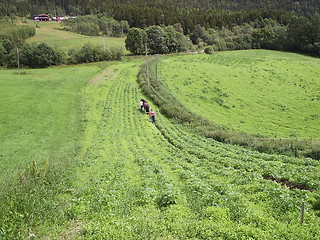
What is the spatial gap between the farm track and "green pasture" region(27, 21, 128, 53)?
283ft

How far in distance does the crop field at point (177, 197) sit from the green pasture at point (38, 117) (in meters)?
4.05

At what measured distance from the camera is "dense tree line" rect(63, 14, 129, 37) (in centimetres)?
14375

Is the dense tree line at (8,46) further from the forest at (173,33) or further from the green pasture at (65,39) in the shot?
the green pasture at (65,39)

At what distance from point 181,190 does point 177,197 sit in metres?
1.42

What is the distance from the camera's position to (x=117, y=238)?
34.4 feet

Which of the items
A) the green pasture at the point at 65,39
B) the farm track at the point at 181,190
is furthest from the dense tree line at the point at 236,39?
the farm track at the point at 181,190

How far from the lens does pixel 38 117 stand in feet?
125

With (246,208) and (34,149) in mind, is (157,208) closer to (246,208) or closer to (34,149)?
(246,208)

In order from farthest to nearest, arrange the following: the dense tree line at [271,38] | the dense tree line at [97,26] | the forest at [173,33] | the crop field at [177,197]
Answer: the dense tree line at [97,26] < the dense tree line at [271,38] < the forest at [173,33] < the crop field at [177,197]

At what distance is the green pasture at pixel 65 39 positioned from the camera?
356 ft

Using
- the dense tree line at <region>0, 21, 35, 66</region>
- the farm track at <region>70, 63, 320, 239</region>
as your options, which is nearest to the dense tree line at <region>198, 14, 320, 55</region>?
the dense tree line at <region>0, 21, 35, 66</region>

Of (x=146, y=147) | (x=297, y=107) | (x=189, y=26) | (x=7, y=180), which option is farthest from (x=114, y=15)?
(x=7, y=180)

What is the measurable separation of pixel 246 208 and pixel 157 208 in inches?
170

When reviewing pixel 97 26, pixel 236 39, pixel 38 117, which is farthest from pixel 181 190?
pixel 97 26
